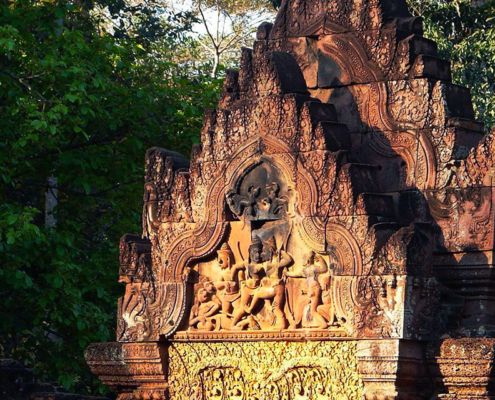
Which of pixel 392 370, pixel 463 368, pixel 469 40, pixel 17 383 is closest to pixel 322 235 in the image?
pixel 392 370

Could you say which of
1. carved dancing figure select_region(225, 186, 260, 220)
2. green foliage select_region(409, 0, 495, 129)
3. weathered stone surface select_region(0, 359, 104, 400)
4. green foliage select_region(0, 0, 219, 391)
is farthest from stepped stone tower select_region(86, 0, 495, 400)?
green foliage select_region(409, 0, 495, 129)

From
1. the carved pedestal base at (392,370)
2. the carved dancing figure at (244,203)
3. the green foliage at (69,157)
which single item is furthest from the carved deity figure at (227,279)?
the green foliage at (69,157)

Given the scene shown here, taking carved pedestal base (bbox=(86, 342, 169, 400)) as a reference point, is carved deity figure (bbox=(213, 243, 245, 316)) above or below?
above

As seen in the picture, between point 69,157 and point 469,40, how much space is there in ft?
21.7

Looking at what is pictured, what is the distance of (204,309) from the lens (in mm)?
11977

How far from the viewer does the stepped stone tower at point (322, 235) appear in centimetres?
1073

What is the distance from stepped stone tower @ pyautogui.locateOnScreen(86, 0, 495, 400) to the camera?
1073cm

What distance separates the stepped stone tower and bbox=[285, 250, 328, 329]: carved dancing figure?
0.05 ft

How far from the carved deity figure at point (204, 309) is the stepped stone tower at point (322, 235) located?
2 cm

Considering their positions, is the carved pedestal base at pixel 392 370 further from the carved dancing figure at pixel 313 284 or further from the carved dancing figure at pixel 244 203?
the carved dancing figure at pixel 244 203

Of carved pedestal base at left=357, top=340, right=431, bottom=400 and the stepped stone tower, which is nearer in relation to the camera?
carved pedestal base at left=357, top=340, right=431, bottom=400

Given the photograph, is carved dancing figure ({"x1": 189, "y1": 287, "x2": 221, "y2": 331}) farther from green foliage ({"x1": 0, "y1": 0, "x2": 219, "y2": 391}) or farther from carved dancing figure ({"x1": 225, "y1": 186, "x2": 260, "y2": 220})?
green foliage ({"x1": 0, "y1": 0, "x2": 219, "y2": 391})

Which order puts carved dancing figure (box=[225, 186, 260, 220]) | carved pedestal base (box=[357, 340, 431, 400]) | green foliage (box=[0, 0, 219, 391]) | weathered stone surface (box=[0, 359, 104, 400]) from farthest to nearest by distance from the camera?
1. green foliage (box=[0, 0, 219, 391])
2. weathered stone surface (box=[0, 359, 104, 400])
3. carved dancing figure (box=[225, 186, 260, 220])
4. carved pedestal base (box=[357, 340, 431, 400])

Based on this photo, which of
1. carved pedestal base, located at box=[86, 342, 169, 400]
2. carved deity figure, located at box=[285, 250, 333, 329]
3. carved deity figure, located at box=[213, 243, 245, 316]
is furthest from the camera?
carved pedestal base, located at box=[86, 342, 169, 400]
